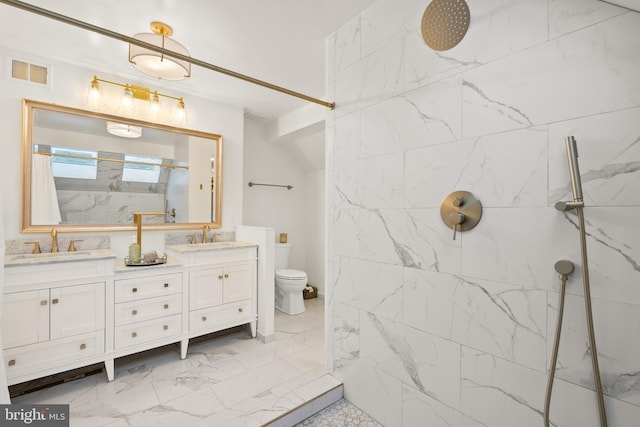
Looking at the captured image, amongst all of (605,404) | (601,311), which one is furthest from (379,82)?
(605,404)

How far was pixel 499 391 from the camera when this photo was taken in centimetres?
118

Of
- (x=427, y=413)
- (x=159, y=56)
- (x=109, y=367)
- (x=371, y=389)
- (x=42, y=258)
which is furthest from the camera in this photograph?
(x=109, y=367)

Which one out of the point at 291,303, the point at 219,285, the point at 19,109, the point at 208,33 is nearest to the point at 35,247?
the point at 19,109

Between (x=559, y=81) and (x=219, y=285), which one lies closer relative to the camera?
(x=559, y=81)

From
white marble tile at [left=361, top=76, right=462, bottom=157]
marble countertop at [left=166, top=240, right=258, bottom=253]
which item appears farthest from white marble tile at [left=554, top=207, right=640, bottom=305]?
marble countertop at [left=166, top=240, right=258, bottom=253]

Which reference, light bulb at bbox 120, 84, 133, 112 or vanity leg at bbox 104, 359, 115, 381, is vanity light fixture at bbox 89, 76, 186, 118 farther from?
vanity leg at bbox 104, 359, 115, 381

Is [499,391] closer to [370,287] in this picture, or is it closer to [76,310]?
[370,287]

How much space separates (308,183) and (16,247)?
9.97 ft

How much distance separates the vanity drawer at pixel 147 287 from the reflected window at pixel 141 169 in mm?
966

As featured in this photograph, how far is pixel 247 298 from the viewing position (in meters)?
2.75

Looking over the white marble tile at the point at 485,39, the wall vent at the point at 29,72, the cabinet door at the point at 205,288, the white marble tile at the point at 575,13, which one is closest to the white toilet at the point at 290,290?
the cabinet door at the point at 205,288

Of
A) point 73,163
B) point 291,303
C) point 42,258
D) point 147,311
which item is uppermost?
point 73,163

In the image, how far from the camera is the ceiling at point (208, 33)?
1.72 meters

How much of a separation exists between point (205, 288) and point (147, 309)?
1.46ft
